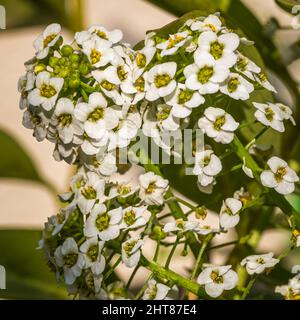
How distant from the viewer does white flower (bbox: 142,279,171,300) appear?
64cm

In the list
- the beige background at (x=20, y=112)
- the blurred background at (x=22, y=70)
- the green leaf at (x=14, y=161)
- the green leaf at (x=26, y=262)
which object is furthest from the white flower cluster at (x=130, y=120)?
the beige background at (x=20, y=112)

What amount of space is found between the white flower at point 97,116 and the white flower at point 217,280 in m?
0.14

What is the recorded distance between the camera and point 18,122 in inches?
67.5

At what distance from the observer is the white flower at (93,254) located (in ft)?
2.07

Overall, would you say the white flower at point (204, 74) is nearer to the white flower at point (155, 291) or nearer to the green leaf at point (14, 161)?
the white flower at point (155, 291)

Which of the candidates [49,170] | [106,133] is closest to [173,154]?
[106,133]

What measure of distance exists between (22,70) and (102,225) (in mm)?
1145

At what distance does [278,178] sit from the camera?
64 cm

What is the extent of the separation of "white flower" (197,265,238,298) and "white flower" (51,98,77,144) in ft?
0.51

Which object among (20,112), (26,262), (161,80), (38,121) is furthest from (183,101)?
(20,112)

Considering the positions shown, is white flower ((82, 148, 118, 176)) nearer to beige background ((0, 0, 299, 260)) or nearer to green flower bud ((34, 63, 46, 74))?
green flower bud ((34, 63, 46, 74))

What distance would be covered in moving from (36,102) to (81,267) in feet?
0.46

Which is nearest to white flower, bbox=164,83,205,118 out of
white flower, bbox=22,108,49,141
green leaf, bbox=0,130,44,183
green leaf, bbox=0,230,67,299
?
white flower, bbox=22,108,49,141
